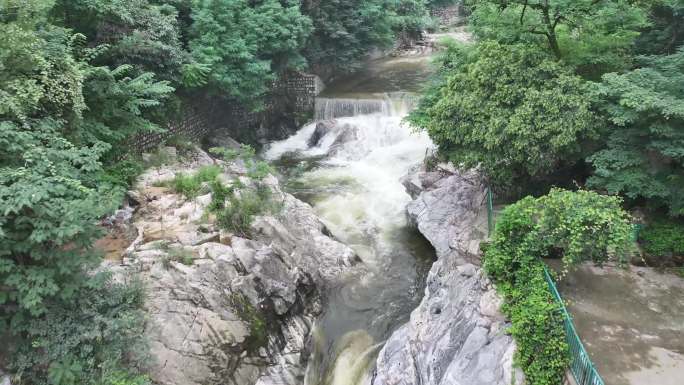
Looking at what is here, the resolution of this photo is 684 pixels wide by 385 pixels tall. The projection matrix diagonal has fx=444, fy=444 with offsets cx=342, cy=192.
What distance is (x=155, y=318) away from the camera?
8.92m

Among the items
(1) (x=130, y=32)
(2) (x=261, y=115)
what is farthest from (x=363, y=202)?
(1) (x=130, y=32)

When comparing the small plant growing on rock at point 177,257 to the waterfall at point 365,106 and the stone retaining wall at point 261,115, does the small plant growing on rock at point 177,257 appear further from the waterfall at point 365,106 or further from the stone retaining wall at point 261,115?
the waterfall at point 365,106

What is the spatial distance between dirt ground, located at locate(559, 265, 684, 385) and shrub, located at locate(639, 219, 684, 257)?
62 centimetres

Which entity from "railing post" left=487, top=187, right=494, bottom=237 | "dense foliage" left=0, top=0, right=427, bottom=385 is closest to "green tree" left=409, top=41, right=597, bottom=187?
"railing post" left=487, top=187, right=494, bottom=237

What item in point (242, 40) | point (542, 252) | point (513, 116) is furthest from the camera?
point (242, 40)

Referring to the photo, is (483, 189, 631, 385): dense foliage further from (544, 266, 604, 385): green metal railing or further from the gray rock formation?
the gray rock formation

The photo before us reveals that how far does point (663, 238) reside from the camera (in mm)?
9703

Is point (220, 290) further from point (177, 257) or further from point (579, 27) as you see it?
point (579, 27)

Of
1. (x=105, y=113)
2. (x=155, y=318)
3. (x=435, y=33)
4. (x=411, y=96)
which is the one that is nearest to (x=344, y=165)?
(x=411, y=96)

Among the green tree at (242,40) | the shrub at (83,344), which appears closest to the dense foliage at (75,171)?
the shrub at (83,344)

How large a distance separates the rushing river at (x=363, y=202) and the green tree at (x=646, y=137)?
5922 millimetres

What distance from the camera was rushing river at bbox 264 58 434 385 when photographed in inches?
442

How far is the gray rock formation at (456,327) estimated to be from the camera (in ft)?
24.9

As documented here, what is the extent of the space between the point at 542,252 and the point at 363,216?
888 centimetres
